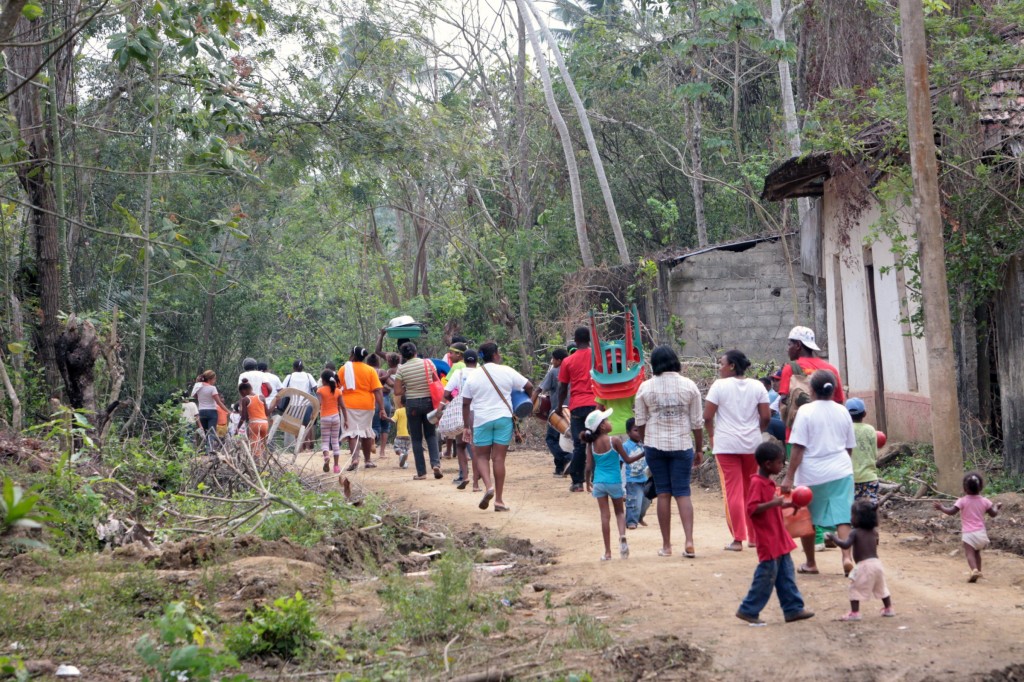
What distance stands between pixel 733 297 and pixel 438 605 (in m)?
15.0

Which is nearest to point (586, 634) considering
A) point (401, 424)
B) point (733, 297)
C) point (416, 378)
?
point (416, 378)

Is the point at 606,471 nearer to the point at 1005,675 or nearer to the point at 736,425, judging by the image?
the point at 736,425

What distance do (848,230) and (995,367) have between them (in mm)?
4223

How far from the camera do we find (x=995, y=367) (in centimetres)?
1248

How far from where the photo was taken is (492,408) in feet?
37.8

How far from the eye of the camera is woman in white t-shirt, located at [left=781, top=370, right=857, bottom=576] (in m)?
7.79

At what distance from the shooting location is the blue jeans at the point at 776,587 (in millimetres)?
6414

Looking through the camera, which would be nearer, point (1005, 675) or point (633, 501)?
point (1005, 675)

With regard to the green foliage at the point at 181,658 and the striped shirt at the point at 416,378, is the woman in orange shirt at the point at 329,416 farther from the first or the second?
the green foliage at the point at 181,658

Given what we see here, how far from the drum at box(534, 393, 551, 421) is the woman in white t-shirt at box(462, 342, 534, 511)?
894 mm

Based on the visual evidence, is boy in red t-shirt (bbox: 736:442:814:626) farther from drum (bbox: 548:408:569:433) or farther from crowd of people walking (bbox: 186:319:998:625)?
drum (bbox: 548:408:569:433)

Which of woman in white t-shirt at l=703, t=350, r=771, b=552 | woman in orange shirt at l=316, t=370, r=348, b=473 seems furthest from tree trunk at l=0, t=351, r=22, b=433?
woman in white t-shirt at l=703, t=350, r=771, b=552

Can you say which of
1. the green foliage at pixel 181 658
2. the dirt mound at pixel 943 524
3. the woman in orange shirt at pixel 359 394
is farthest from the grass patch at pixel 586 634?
the woman in orange shirt at pixel 359 394

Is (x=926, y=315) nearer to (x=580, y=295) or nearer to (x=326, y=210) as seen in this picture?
(x=580, y=295)
